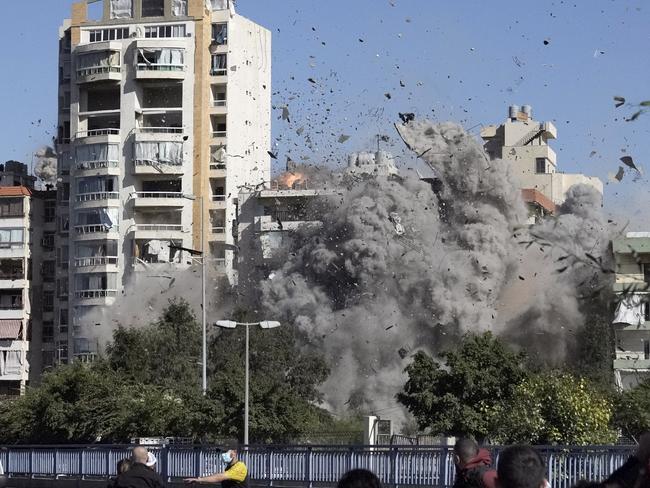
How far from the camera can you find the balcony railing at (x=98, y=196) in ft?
352

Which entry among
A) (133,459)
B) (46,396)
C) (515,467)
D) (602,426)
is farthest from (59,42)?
(515,467)

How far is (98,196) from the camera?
108 meters

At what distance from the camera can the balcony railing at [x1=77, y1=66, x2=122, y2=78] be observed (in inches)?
4252

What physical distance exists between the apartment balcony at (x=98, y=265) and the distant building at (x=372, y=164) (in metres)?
18.7

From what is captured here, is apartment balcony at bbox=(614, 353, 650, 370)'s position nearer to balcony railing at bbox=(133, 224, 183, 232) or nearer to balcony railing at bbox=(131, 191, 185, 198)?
balcony railing at bbox=(133, 224, 183, 232)

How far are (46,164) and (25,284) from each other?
50.4 feet

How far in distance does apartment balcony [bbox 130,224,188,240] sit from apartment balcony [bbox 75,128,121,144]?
6.26 meters

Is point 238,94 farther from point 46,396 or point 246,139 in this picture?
point 46,396

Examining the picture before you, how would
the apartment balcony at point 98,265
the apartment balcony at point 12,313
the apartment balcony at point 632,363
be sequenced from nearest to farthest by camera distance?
the apartment balcony at point 632,363 → the apartment balcony at point 98,265 → the apartment balcony at point 12,313

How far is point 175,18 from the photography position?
109m

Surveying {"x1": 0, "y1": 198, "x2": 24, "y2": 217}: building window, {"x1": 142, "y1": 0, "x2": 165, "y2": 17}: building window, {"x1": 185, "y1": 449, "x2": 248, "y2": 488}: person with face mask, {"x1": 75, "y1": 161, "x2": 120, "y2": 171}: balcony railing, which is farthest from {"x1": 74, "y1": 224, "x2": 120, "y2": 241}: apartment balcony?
{"x1": 185, "y1": 449, "x2": 248, "y2": 488}: person with face mask

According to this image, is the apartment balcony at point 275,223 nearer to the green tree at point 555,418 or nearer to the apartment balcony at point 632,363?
the apartment balcony at point 632,363

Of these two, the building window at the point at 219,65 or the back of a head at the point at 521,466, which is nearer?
the back of a head at the point at 521,466

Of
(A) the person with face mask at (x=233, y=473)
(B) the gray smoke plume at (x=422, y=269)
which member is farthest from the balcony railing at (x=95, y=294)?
(A) the person with face mask at (x=233, y=473)
